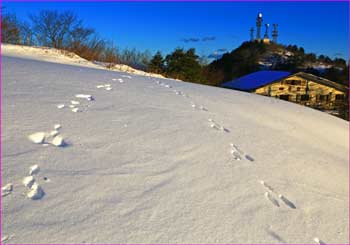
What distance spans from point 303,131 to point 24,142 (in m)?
3.19

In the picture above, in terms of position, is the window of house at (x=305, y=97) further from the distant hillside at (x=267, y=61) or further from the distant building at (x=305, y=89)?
the distant hillside at (x=267, y=61)

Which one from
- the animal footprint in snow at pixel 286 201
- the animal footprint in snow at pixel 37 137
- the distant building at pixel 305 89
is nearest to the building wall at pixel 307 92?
the distant building at pixel 305 89

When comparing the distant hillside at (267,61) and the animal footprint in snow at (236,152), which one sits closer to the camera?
the animal footprint in snow at (236,152)

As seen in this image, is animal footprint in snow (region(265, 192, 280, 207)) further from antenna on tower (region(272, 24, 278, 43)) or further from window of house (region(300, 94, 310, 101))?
antenna on tower (region(272, 24, 278, 43))

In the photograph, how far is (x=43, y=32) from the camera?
16.1 m

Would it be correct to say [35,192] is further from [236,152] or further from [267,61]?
[267,61]

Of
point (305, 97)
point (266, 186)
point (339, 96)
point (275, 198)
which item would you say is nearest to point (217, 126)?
point (266, 186)

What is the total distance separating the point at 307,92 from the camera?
23.7 meters

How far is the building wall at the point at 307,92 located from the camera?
2339 cm

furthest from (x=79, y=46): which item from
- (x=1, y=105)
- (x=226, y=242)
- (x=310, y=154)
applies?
(x=226, y=242)

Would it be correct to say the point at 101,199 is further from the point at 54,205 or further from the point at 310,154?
the point at 310,154

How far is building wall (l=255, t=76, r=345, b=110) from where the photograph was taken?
76.8ft

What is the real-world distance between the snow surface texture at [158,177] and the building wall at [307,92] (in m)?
21.3

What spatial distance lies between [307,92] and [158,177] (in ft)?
80.6
